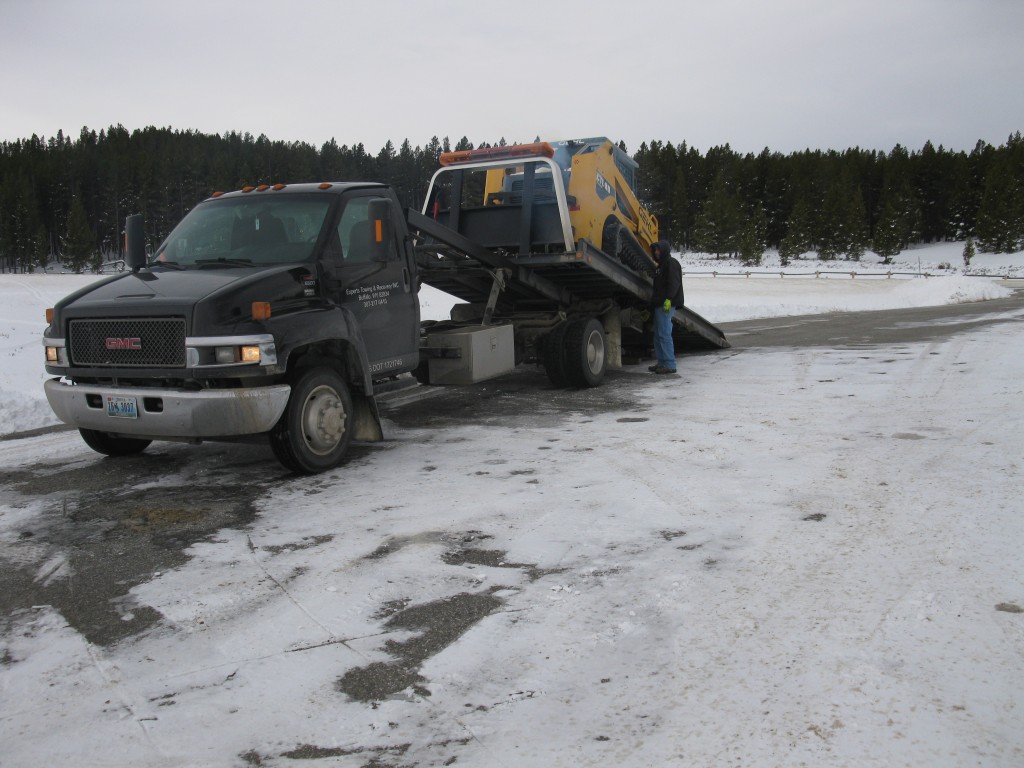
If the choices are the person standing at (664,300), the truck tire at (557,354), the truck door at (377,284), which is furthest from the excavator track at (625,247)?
the truck door at (377,284)

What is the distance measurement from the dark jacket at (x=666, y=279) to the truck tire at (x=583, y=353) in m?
1.16

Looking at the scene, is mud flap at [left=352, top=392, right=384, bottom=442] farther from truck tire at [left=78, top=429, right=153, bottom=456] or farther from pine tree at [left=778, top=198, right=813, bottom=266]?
pine tree at [left=778, top=198, right=813, bottom=266]

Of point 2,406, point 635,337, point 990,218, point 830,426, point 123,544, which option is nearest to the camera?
point 123,544

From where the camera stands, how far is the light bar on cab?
9617 millimetres

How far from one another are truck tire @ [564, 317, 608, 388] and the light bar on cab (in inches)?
82.0

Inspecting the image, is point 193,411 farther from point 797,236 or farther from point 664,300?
point 797,236

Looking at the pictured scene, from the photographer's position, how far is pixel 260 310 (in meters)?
6.12

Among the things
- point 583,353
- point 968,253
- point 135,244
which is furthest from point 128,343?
point 968,253

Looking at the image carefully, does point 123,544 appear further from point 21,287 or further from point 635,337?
point 21,287

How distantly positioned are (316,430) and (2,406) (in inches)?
199

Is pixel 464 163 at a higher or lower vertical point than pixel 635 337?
higher

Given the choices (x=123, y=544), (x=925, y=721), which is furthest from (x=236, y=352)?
(x=925, y=721)

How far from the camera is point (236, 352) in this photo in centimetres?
602

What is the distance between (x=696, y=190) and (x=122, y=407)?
5044 inches
